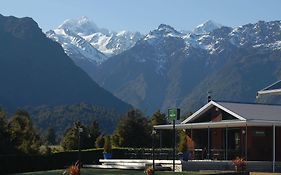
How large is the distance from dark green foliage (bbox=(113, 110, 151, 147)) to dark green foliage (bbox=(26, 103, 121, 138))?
54.9 m

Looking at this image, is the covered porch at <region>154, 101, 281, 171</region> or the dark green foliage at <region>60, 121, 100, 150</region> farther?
the dark green foliage at <region>60, 121, 100, 150</region>

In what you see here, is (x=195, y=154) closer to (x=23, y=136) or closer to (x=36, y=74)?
(x=23, y=136)

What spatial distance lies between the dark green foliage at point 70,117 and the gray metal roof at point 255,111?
66.9 meters

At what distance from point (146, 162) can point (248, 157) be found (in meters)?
5.71

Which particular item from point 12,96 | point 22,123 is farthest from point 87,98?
point 22,123

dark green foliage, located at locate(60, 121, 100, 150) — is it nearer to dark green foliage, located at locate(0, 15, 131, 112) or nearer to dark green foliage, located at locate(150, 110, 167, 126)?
dark green foliage, located at locate(150, 110, 167, 126)

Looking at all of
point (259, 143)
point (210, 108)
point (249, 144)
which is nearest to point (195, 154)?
point (210, 108)

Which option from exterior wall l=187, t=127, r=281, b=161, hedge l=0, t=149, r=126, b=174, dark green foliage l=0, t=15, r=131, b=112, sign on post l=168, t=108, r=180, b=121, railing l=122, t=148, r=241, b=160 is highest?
dark green foliage l=0, t=15, r=131, b=112

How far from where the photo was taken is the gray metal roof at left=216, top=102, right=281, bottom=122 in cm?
3356

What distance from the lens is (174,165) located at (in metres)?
29.5

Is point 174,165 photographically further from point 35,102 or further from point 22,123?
point 35,102

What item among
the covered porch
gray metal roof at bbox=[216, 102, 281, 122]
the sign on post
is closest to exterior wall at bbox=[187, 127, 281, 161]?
the covered porch

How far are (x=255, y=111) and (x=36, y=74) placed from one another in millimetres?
119612

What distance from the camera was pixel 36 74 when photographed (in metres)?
151
